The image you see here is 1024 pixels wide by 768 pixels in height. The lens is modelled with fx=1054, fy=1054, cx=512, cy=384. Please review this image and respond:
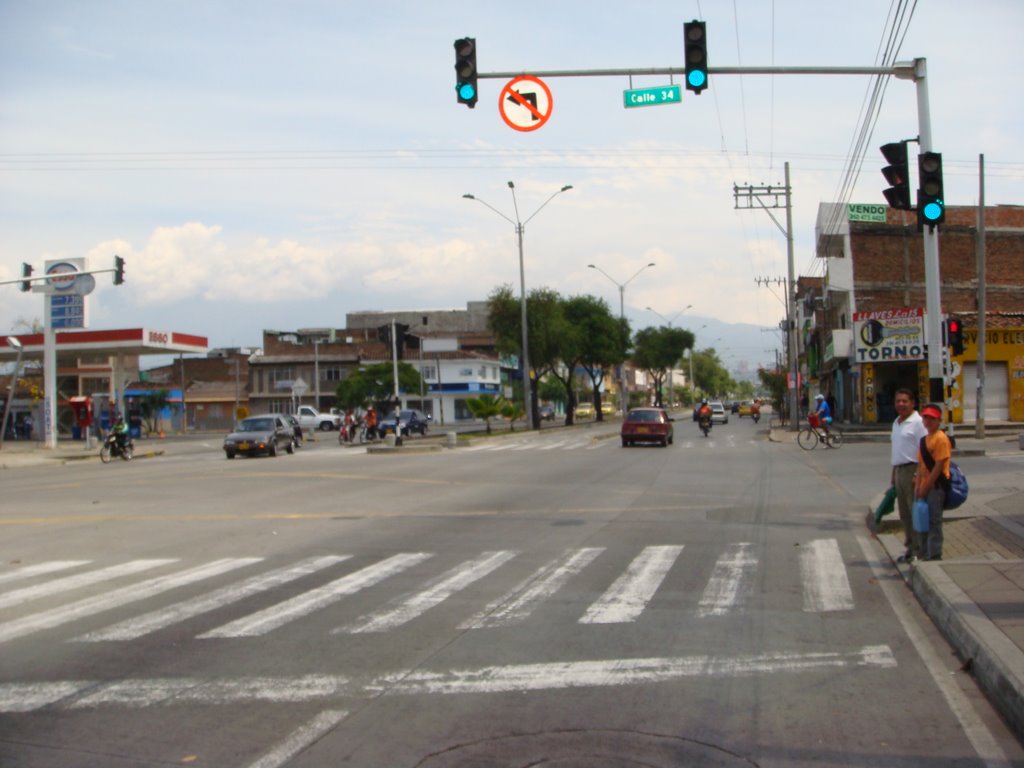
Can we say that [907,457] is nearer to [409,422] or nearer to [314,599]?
[314,599]

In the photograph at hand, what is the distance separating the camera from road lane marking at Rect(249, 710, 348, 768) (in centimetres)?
534

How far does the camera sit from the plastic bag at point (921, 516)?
406 inches

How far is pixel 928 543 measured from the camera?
34.3ft

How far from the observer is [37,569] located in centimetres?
1197

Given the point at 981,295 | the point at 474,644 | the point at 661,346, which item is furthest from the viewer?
the point at 661,346

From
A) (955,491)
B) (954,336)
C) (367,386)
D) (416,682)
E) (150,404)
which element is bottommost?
(416,682)

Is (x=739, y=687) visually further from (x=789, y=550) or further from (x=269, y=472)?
(x=269, y=472)

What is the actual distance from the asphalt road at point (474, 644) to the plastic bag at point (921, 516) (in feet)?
2.33

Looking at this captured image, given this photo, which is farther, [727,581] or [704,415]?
[704,415]

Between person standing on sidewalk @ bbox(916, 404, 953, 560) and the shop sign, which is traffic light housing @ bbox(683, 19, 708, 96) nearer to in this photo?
person standing on sidewalk @ bbox(916, 404, 953, 560)

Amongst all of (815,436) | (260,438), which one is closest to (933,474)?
(815,436)

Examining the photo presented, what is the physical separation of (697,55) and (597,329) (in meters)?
62.4

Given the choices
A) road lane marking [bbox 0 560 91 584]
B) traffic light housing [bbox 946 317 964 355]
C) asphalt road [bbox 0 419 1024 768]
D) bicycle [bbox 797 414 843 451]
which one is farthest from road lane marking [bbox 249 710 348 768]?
bicycle [bbox 797 414 843 451]

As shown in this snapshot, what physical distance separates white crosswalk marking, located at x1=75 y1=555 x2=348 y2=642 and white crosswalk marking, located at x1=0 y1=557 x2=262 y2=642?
0.58 metres
